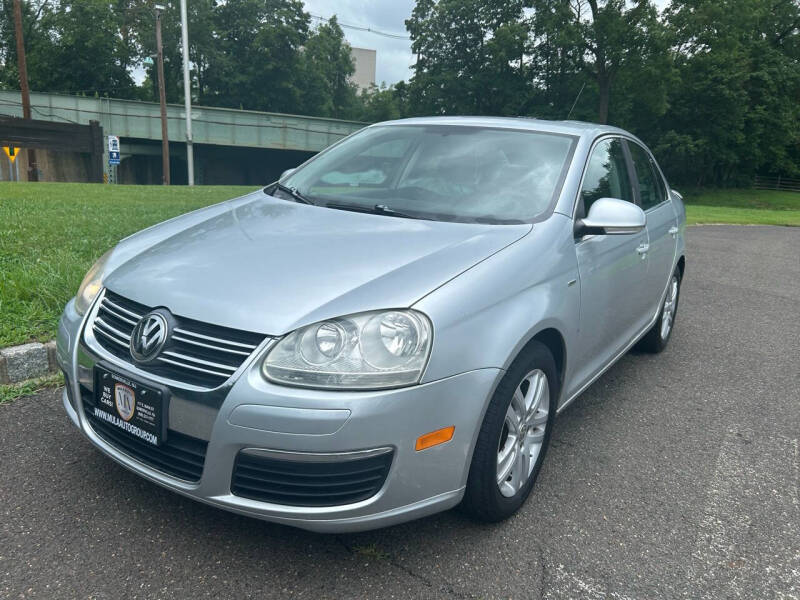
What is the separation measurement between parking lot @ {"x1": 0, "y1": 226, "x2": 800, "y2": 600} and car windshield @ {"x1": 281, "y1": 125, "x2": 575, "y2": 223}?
1225mm

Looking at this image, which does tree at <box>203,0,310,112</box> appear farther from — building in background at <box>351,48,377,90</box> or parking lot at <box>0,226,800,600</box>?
parking lot at <box>0,226,800,600</box>

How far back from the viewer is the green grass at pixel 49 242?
393 cm

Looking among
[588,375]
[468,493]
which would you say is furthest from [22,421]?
[588,375]

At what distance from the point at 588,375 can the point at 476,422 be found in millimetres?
1244

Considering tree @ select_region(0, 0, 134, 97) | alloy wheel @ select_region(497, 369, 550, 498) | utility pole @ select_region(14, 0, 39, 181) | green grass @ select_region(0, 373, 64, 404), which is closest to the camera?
alloy wheel @ select_region(497, 369, 550, 498)

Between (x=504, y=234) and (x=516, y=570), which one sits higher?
(x=504, y=234)

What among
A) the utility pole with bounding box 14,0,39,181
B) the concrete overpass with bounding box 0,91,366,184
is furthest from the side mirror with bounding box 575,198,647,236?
the concrete overpass with bounding box 0,91,366,184

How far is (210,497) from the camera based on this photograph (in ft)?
6.64

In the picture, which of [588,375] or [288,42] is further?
[288,42]

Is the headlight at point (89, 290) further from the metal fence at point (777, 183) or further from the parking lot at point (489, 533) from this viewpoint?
the metal fence at point (777, 183)

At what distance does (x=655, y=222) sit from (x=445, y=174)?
5.28 feet

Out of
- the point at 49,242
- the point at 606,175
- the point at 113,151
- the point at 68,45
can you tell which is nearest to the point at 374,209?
the point at 606,175

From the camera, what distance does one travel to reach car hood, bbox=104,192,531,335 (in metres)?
2.06

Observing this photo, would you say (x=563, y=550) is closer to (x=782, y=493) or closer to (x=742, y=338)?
(x=782, y=493)
